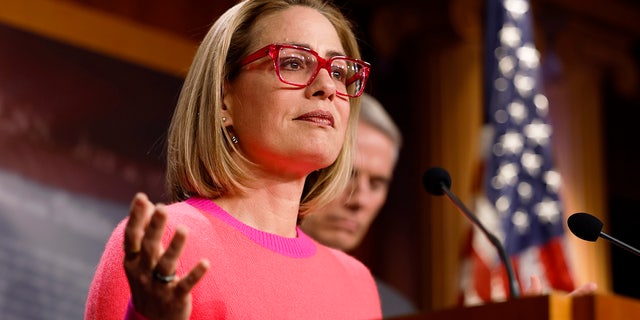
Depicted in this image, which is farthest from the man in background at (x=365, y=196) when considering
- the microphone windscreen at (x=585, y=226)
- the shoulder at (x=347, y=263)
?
the microphone windscreen at (x=585, y=226)

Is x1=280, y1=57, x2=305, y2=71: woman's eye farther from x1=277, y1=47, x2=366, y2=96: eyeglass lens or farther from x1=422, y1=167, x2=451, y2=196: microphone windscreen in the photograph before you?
x1=422, y1=167, x2=451, y2=196: microphone windscreen

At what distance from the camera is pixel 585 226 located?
1.76 m

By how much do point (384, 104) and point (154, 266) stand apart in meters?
4.47

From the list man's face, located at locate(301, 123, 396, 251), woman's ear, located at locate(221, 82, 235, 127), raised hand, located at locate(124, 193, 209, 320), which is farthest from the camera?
man's face, located at locate(301, 123, 396, 251)

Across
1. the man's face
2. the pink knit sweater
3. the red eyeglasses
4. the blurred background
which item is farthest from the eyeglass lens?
the blurred background

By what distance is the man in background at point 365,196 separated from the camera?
342 centimetres

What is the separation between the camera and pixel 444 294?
5.20 meters

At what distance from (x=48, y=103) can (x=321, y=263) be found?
8.73 feet

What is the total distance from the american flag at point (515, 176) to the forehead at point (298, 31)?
2.85m

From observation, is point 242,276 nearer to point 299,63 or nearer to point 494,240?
point 299,63

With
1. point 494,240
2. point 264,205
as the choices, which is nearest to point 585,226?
point 494,240

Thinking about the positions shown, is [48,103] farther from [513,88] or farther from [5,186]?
[513,88]

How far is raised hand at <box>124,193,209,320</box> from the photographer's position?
1.31m

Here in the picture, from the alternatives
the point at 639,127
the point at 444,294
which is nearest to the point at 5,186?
the point at 444,294
